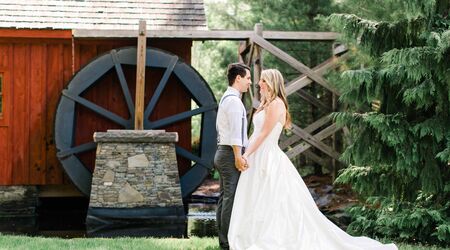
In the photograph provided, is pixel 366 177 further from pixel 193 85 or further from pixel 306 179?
pixel 306 179

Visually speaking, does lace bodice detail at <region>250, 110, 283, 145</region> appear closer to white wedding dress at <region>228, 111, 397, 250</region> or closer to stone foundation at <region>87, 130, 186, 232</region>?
white wedding dress at <region>228, 111, 397, 250</region>

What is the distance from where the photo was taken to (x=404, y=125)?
6.90m

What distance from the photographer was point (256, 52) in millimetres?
11086

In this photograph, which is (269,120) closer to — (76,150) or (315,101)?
(76,150)

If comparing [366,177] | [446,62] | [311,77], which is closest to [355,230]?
[366,177]

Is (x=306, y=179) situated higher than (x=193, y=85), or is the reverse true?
(x=193, y=85)

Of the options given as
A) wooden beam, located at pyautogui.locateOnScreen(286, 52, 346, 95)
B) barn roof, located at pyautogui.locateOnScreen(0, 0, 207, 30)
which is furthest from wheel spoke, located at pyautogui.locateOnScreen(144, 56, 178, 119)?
wooden beam, located at pyautogui.locateOnScreen(286, 52, 346, 95)

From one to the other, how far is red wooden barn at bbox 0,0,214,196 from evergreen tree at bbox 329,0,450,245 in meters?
4.54

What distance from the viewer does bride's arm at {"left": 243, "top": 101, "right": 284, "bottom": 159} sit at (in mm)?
5367

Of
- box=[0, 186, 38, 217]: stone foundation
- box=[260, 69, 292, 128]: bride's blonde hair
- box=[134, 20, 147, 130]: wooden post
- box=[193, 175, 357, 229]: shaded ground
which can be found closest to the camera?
box=[260, 69, 292, 128]: bride's blonde hair

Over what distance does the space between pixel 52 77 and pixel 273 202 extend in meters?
6.80

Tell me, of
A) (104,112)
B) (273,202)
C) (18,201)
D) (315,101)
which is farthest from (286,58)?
(273,202)

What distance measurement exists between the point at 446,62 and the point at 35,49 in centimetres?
706

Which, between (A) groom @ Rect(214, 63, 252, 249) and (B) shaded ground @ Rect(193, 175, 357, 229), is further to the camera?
(B) shaded ground @ Rect(193, 175, 357, 229)
